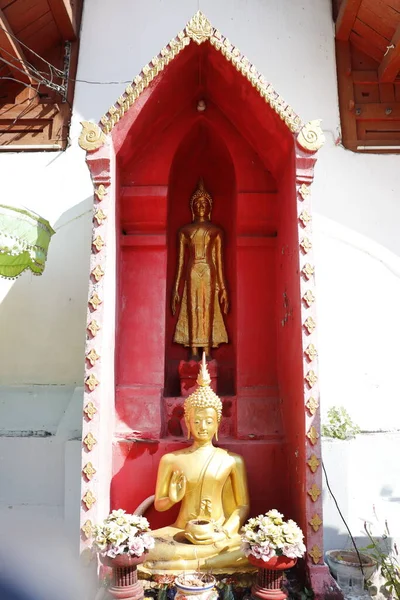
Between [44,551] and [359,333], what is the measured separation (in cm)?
359

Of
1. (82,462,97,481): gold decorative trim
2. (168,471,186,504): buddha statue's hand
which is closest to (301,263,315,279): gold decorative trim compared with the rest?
(168,471,186,504): buddha statue's hand

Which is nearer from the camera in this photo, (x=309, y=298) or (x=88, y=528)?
(x=88, y=528)

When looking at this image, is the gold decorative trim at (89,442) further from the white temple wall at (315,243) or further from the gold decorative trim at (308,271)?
the gold decorative trim at (308,271)

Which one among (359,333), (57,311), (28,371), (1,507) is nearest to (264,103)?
(359,333)

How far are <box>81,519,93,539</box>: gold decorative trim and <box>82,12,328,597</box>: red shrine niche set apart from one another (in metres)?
0.23

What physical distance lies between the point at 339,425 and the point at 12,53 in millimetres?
5049

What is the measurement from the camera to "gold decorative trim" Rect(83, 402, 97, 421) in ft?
13.0

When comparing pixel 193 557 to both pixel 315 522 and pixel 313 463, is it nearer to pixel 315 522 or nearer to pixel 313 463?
pixel 315 522

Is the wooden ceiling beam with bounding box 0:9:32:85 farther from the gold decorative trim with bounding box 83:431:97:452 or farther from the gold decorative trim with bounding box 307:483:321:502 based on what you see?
the gold decorative trim with bounding box 307:483:321:502

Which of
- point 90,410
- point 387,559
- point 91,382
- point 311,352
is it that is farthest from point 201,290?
point 387,559

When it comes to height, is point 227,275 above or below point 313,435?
above

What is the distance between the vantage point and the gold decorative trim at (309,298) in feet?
13.7

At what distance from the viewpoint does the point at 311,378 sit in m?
4.03

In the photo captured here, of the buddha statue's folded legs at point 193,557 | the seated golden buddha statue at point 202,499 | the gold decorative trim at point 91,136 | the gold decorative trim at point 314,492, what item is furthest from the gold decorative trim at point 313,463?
the gold decorative trim at point 91,136
